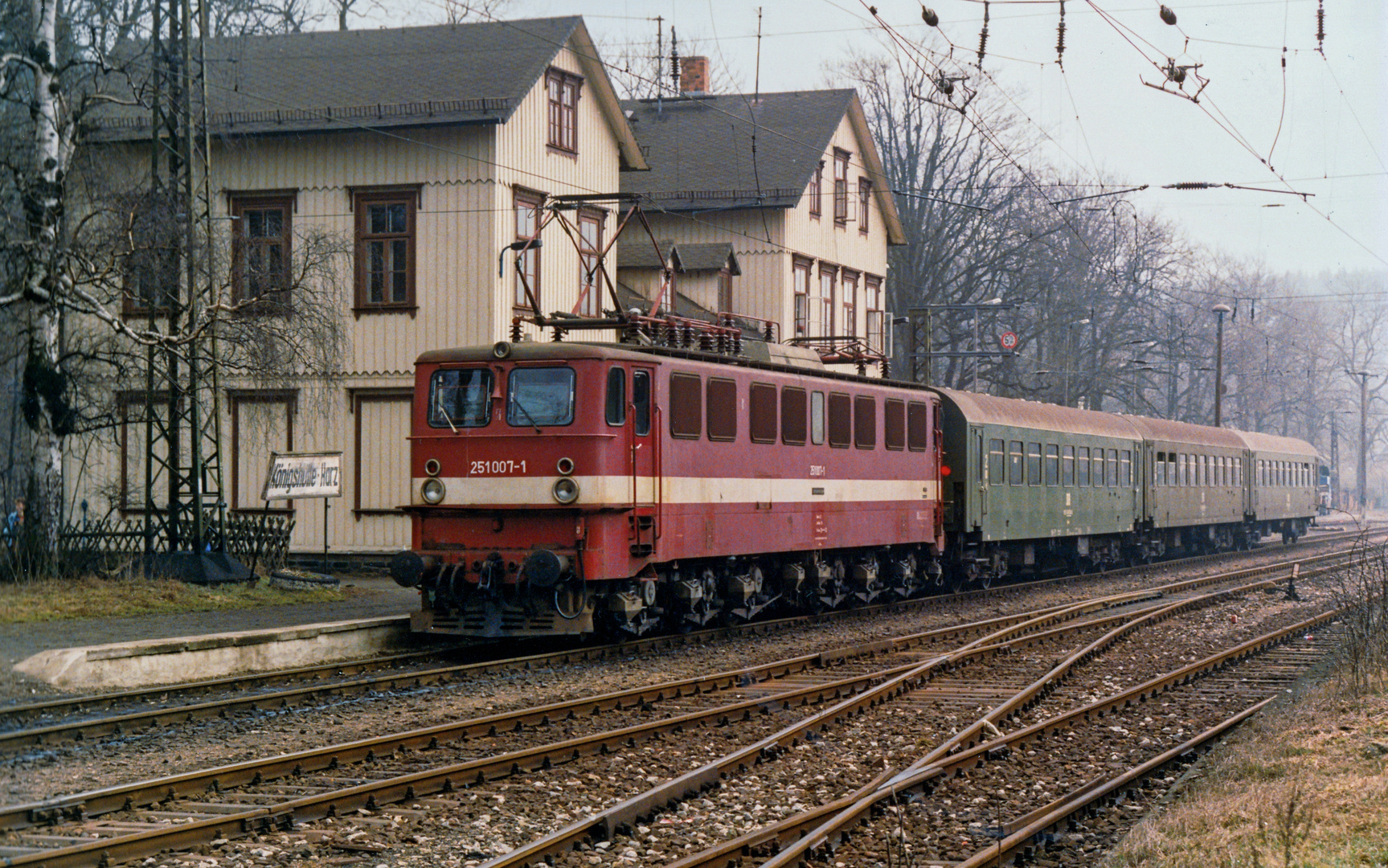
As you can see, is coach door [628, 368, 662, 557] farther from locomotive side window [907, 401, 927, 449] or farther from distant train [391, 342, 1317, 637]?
locomotive side window [907, 401, 927, 449]

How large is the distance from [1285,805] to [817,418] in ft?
39.5

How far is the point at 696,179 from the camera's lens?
120 ft

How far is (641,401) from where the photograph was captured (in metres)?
16.4

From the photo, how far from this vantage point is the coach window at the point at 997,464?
26688 mm

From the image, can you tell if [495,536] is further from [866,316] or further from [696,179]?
[866,316]

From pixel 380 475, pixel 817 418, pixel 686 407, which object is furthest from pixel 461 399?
pixel 380 475

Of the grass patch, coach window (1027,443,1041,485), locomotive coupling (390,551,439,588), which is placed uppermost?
coach window (1027,443,1041,485)

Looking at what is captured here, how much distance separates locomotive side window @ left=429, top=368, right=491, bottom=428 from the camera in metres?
16.5

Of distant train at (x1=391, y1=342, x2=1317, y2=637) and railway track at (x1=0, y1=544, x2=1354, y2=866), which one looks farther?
distant train at (x1=391, y1=342, x2=1317, y2=637)

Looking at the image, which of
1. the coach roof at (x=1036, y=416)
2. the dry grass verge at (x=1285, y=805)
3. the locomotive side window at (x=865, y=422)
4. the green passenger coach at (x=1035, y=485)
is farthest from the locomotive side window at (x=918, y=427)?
the dry grass verge at (x=1285, y=805)

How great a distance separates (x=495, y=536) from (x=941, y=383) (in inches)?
1648

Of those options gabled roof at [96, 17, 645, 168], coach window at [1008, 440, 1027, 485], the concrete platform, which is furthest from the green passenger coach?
the concrete platform

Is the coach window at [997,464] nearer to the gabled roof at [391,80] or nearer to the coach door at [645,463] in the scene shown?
the gabled roof at [391,80]

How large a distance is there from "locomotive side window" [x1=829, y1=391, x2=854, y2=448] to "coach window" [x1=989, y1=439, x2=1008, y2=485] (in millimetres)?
6182
